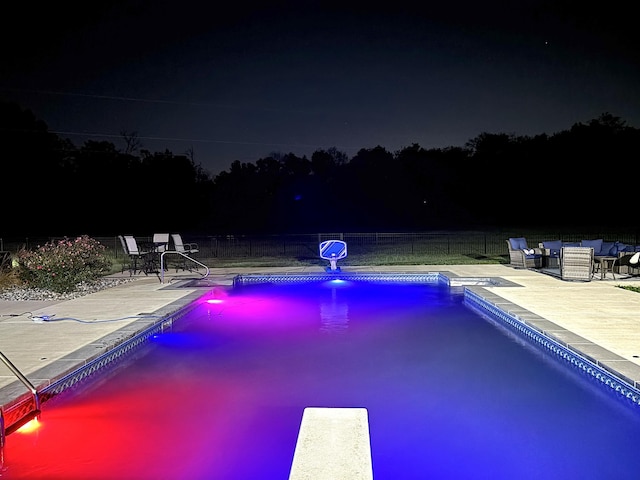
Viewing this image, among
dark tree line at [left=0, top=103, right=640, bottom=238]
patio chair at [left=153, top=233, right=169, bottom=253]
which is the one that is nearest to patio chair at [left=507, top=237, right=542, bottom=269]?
patio chair at [left=153, top=233, right=169, bottom=253]

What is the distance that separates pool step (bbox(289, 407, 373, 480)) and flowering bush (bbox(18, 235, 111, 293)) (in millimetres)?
6871

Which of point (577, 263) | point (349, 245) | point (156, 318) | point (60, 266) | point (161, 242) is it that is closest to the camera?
point (156, 318)

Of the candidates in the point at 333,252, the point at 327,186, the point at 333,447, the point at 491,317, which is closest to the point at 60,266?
the point at 333,252

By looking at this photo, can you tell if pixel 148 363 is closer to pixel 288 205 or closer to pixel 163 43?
pixel 163 43

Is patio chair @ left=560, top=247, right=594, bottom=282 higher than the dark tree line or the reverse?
the reverse

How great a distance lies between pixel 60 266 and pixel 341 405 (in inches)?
262

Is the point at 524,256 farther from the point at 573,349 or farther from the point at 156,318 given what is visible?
the point at 156,318

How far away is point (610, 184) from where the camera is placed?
122 feet

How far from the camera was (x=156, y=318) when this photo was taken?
23.9 feet

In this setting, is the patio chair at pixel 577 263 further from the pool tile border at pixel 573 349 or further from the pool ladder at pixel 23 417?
the pool ladder at pixel 23 417

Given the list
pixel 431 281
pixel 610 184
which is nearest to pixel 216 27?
pixel 431 281

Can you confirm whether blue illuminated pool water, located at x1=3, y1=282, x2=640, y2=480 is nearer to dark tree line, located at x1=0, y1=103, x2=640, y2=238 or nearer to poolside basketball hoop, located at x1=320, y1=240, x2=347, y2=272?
poolside basketball hoop, located at x1=320, y1=240, x2=347, y2=272

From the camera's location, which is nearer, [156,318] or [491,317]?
[156,318]

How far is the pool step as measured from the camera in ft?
10.6
